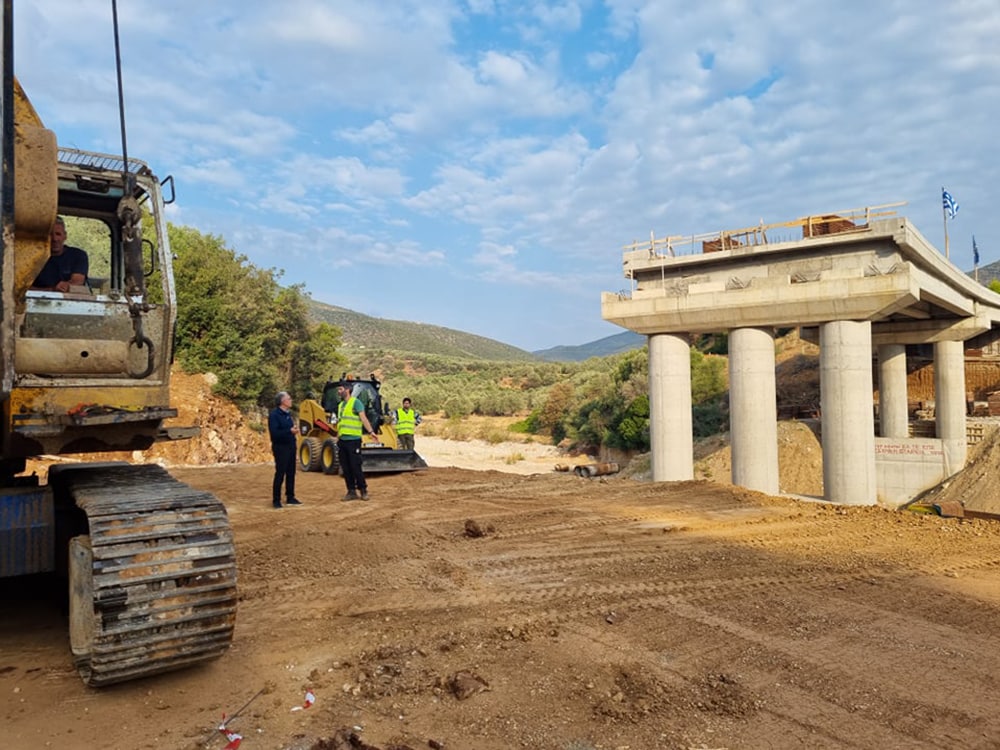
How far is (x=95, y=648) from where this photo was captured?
11.8 ft

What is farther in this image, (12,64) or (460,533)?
(460,533)

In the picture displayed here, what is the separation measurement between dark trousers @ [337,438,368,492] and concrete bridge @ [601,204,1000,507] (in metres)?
10.9

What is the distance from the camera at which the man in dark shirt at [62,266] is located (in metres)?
4.55

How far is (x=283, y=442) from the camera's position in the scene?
11.1 m

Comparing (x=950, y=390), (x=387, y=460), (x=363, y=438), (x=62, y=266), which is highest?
(x=62, y=266)

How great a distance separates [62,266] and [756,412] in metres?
17.8

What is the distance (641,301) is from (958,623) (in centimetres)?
1519

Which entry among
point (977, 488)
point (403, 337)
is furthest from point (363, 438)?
point (403, 337)

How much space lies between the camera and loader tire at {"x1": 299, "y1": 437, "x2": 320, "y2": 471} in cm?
1664

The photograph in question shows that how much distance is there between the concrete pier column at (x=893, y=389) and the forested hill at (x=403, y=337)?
7116 cm

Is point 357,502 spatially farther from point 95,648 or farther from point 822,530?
point 95,648

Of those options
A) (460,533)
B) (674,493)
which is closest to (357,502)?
(460,533)

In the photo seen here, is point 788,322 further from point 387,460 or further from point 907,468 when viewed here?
point 387,460

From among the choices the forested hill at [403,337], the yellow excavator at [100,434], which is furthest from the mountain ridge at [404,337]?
the yellow excavator at [100,434]
